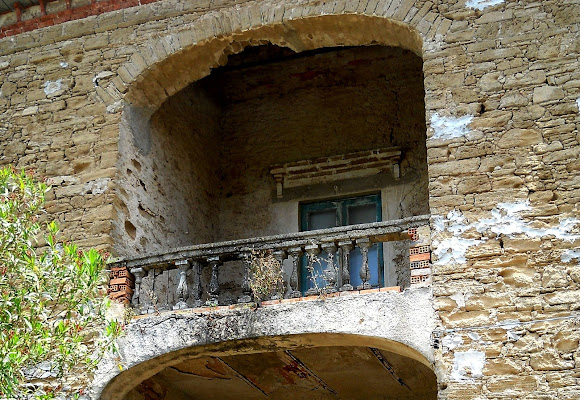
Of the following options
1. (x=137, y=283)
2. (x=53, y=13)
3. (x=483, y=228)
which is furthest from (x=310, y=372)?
(x=53, y=13)

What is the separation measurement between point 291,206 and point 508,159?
317cm

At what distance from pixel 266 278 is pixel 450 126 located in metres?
1.92

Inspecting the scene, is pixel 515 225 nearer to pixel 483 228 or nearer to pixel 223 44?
pixel 483 228

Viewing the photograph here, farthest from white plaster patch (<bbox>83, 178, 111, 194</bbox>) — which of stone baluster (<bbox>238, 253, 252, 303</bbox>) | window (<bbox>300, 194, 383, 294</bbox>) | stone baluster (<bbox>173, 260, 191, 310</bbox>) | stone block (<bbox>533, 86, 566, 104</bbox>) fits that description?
stone block (<bbox>533, 86, 566, 104</bbox>)

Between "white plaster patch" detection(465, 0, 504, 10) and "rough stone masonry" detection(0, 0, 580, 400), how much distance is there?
0.01 metres

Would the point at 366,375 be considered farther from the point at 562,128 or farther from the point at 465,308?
the point at 562,128

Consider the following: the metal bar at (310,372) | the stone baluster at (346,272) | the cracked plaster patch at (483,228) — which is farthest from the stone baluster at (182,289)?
the cracked plaster patch at (483,228)

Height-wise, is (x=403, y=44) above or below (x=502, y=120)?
above

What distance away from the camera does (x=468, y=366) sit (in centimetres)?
668

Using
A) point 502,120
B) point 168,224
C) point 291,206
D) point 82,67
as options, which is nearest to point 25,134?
point 82,67

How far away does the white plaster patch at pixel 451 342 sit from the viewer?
→ 6.78 m

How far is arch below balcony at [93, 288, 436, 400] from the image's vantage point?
23.1 ft

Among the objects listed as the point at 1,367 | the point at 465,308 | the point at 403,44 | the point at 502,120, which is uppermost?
the point at 403,44

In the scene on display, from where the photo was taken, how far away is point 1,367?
583cm
